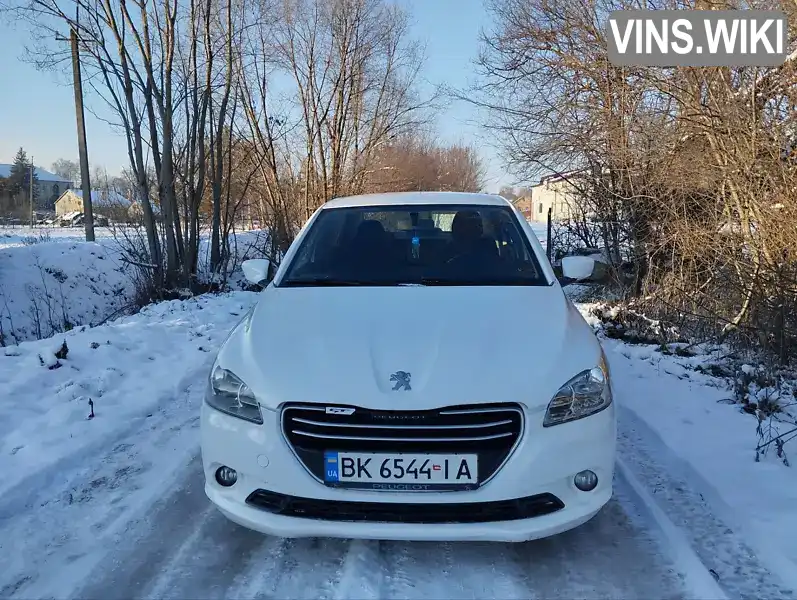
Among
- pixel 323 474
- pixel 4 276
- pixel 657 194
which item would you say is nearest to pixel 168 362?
pixel 323 474

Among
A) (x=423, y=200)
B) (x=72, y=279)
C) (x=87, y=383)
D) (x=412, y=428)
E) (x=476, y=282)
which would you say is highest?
(x=423, y=200)

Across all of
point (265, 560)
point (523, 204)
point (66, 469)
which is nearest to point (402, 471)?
point (265, 560)

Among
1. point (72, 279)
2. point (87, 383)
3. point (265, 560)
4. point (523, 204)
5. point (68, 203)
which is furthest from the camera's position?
point (68, 203)

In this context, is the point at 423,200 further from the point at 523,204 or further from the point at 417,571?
the point at 523,204

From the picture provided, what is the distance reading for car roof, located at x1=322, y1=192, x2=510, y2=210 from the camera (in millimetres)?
4246

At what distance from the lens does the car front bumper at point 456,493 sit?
2.29 metres

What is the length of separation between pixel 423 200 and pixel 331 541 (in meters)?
2.46

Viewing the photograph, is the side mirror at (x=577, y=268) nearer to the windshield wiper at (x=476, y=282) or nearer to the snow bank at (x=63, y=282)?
the windshield wiper at (x=476, y=282)

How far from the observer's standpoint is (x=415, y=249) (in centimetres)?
382

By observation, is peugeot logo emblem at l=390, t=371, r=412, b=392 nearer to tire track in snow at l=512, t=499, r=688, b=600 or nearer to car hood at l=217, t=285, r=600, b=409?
car hood at l=217, t=285, r=600, b=409

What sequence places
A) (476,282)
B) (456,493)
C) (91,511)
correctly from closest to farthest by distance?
(456,493)
(91,511)
(476,282)

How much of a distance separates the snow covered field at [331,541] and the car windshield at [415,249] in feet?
4.40

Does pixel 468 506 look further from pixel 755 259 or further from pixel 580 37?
pixel 580 37

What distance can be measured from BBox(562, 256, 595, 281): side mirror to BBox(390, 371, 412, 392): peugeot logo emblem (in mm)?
1880
